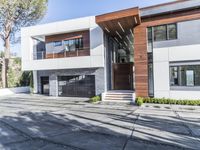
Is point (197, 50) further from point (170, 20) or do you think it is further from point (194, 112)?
point (194, 112)

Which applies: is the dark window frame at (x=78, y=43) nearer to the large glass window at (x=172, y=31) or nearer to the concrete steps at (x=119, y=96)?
the concrete steps at (x=119, y=96)

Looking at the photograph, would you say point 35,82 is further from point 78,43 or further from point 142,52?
point 142,52

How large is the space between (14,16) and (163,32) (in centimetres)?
1889

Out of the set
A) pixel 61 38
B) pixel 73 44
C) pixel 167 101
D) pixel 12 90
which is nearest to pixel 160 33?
pixel 167 101

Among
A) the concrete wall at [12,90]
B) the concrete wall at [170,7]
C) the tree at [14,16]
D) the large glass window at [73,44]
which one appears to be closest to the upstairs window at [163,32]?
the concrete wall at [170,7]

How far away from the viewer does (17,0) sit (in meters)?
20.7

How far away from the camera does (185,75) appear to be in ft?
40.7

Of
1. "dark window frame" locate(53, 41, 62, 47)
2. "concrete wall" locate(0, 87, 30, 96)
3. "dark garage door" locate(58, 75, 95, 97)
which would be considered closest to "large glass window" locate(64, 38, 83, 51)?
"dark window frame" locate(53, 41, 62, 47)

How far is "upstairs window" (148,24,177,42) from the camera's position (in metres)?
12.9

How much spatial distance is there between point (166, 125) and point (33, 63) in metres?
14.9

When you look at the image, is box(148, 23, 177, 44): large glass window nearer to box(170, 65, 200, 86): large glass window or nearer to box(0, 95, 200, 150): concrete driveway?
box(170, 65, 200, 86): large glass window

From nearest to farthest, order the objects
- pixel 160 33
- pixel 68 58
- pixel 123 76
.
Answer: pixel 160 33, pixel 68 58, pixel 123 76

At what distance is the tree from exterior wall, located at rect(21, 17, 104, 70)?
196 inches

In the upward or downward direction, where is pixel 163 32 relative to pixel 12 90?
upward
